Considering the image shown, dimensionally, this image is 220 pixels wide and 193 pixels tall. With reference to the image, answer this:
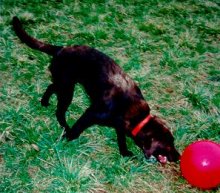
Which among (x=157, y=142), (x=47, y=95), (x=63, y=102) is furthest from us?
(x=47, y=95)

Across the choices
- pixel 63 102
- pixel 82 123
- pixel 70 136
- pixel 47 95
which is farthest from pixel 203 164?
pixel 47 95

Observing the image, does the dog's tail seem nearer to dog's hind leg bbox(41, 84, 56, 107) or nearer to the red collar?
dog's hind leg bbox(41, 84, 56, 107)

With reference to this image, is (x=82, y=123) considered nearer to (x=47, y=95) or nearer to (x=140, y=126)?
(x=140, y=126)

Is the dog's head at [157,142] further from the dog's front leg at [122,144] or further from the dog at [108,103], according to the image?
the dog's front leg at [122,144]

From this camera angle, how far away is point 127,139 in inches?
164

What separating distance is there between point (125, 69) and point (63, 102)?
1.73 metres

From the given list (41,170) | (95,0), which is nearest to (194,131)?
(41,170)

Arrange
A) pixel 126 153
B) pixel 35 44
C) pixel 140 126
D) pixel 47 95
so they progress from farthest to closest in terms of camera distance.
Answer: pixel 47 95
pixel 35 44
pixel 126 153
pixel 140 126

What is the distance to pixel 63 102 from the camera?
13.5 ft

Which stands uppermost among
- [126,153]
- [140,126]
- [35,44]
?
[35,44]

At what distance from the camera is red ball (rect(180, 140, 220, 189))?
326 cm

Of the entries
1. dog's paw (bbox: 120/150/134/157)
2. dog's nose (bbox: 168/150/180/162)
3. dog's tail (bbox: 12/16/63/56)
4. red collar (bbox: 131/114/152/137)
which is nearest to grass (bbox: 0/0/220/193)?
dog's paw (bbox: 120/150/134/157)

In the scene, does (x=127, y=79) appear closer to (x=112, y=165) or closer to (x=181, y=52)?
(x=112, y=165)

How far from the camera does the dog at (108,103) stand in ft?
11.7
